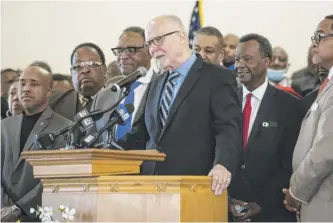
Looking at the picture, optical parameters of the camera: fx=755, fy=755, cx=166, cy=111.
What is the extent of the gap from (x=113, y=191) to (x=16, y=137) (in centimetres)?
228

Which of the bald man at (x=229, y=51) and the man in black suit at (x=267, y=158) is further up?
the bald man at (x=229, y=51)

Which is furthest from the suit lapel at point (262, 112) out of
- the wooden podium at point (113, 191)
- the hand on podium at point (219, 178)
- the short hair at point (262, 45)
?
the wooden podium at point (113, 191)

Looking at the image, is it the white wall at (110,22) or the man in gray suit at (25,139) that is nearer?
the man in gray suit at (25,139)

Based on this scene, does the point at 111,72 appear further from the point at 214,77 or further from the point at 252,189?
the point at 214,77

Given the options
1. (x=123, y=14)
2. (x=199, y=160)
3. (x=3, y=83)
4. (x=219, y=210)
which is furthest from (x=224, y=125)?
(x=123, y=14)

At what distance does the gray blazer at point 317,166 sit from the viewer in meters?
4.08

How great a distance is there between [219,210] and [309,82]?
353 cm

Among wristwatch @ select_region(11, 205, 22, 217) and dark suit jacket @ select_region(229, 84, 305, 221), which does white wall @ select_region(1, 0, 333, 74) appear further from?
wristwatch @ select_region(11, 205, 22, 217)

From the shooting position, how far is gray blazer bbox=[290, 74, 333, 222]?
4082 mm

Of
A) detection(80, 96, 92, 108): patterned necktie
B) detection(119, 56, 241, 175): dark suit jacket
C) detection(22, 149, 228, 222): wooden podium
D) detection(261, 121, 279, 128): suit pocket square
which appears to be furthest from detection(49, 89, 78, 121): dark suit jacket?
detection(22, 149, 228, 222): wooden podium

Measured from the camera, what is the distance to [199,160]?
4.14 meters

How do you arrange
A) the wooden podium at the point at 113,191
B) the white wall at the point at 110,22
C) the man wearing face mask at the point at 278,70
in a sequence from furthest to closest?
the white wall at the point at 110,22 → the man wearing face mask at the point at 278,70 → the wooden podium at the point at 113,191

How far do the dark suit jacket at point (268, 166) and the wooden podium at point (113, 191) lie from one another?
1291 mm

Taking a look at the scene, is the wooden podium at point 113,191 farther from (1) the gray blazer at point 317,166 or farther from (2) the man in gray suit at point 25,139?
(2) the man in gray suit at point 25,139
